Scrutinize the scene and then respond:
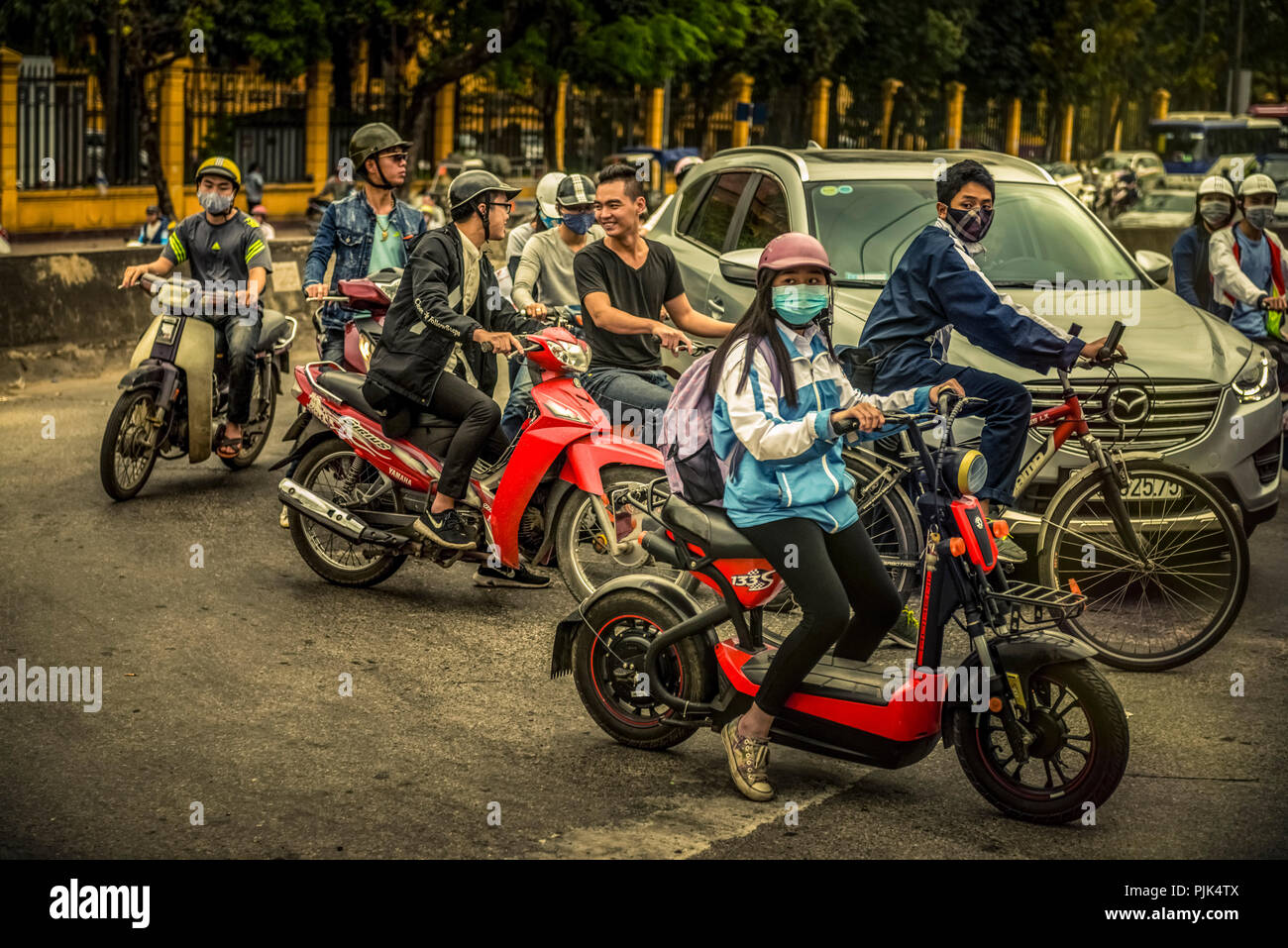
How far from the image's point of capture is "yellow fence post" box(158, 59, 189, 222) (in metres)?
32.6

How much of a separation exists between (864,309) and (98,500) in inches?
165

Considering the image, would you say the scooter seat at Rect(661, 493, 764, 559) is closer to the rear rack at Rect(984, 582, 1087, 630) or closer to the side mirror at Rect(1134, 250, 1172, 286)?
the rear rack at Rect(984, 582, 1087, 630)

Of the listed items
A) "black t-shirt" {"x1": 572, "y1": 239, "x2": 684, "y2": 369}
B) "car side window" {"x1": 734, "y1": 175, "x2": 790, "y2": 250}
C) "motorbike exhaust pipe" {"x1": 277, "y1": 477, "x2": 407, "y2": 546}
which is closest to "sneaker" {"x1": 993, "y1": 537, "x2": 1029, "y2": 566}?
"black t-shirt" {"x1": 572, "y1": 239, "x2": 684, "y2": 369}

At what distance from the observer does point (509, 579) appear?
308 inches

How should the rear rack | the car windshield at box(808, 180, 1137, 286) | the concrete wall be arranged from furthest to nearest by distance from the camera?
1. the concrete wall
2. the car windshield at box(808, 180, 1137, 286)
3. the rear rack

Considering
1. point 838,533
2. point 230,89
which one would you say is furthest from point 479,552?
point 230,89

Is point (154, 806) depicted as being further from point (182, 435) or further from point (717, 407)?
point (182, 435)

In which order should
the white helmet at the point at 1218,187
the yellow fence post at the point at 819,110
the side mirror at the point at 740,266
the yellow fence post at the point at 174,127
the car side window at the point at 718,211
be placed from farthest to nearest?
the yellow fence post at the point at 819,110
the yellow fence post at the point at 174,127
the white helmet at the point at 1218,187
the car side window at the point at 718,211
the side mirror at the point at 740,266

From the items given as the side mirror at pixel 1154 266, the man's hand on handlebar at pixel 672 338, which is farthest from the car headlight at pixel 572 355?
the side mirror at pixel 1154 266

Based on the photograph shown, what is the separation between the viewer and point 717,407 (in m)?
5.17

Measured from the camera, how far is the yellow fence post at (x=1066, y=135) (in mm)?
64500

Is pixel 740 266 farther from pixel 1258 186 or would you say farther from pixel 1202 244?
pixel 1202 244

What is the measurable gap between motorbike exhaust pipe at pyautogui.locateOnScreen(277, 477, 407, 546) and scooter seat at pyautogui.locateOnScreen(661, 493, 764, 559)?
2.49 meters

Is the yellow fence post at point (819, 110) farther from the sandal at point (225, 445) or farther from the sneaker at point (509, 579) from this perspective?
the sneaker at point (509, 579)
